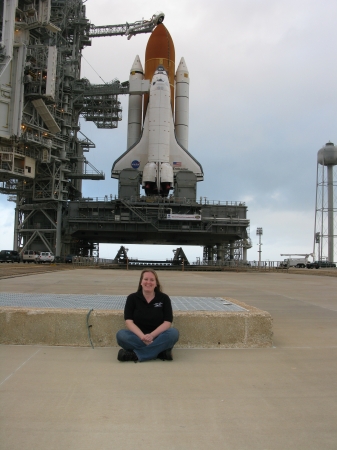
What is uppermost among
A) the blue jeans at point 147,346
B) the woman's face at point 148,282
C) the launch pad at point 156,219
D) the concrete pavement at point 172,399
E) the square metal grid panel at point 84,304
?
the launch pad at point 156,219

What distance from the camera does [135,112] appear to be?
50.0m

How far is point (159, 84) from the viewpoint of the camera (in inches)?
1710

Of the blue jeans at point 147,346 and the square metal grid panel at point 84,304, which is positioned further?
the square metal grid panel at point 84,304

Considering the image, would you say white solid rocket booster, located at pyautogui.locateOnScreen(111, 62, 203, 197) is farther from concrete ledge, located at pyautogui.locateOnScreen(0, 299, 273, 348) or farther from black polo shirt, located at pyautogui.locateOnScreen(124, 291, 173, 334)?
black polo shirt, located at pyautogui.locateOnScreen(124, 291, 173, 334)

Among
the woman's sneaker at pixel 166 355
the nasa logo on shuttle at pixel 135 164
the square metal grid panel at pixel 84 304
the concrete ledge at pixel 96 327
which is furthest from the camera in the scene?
the nasa logo on shuttle at pixel 135 164

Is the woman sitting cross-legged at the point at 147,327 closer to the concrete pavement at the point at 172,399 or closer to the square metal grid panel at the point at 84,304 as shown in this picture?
the concrete pavement at the point at 172,399

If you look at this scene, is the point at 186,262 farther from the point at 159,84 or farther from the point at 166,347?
the point at 166,347

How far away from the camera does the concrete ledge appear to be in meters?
5.13

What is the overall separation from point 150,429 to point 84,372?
145 cm

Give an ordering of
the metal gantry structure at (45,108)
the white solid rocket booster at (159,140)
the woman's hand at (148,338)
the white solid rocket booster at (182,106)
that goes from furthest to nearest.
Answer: the white solid rocket booster at (182,106)
the white solid rocket booster at (159,140)
the metal gantry structure at (45,108)
the woman's hand at (148,338)

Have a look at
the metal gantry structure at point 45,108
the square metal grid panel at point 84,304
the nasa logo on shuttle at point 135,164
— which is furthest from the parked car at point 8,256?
the square metal grid panel at point 84,304

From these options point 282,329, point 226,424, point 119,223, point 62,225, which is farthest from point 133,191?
point 226,424

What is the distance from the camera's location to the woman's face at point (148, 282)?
4.58 meters

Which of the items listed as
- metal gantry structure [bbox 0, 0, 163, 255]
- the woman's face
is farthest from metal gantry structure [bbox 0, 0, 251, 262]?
the woman's face
